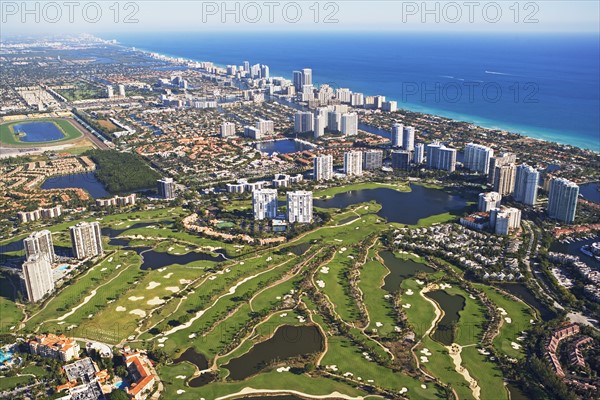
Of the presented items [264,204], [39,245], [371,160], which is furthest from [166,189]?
[371,160]

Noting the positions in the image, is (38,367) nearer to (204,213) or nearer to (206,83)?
(204,213)

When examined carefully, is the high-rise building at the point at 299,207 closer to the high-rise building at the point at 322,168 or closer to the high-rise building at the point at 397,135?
the high-rise building at the point at 322,168

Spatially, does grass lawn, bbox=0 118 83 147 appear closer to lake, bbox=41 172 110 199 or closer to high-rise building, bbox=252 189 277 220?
→ lake, bbox=41 172 110 199

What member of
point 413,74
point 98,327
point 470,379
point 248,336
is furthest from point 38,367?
point 413,74

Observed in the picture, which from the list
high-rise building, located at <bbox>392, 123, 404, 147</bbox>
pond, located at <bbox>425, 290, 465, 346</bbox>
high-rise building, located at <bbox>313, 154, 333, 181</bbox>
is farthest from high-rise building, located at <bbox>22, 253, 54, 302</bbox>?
high-rise building, located at <bbox>392, 123, 404, 147</bbox>

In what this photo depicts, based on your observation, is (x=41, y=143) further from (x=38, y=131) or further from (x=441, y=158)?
(x=441, y=158)

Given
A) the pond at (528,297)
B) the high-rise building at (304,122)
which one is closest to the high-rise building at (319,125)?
the high-rise building at (304,122)
